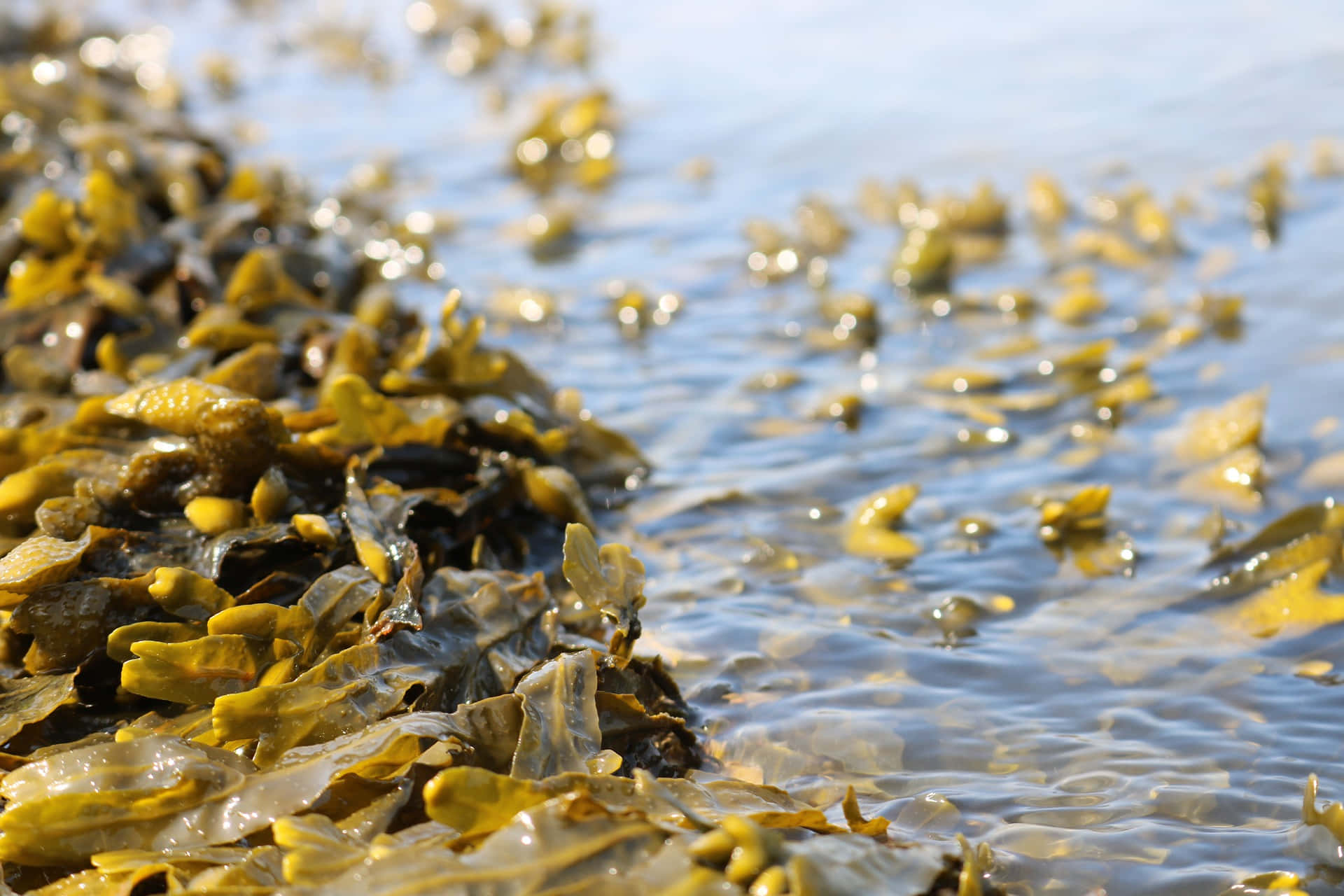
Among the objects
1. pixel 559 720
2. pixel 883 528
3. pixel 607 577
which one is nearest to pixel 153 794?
pixel 559 720

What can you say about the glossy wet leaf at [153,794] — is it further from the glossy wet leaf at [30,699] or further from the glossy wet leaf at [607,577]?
the glossy wet leaf at [607,577]

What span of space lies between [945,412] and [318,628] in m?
1.71

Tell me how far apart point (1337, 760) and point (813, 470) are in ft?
3.99

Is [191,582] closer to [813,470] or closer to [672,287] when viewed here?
[813,470]

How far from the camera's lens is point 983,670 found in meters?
1.84

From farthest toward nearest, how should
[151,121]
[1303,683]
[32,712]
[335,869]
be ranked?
[151,121] < [1303,683] < [32,712] < [335,869]

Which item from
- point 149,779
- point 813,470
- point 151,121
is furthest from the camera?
point 151,121

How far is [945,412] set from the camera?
2.80 metres

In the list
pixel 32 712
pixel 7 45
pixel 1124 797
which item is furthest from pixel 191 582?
pixel 7 45

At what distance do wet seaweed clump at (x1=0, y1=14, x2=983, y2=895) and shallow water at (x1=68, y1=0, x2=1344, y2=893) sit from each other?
0.85 ft

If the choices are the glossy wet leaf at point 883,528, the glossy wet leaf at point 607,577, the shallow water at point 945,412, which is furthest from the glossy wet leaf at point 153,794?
the glossy wet leaf at point 883,528

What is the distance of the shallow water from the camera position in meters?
1.61

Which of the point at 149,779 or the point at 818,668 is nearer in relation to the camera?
the point at 149,779

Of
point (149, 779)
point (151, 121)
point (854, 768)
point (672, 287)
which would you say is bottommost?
point (854, 768)
